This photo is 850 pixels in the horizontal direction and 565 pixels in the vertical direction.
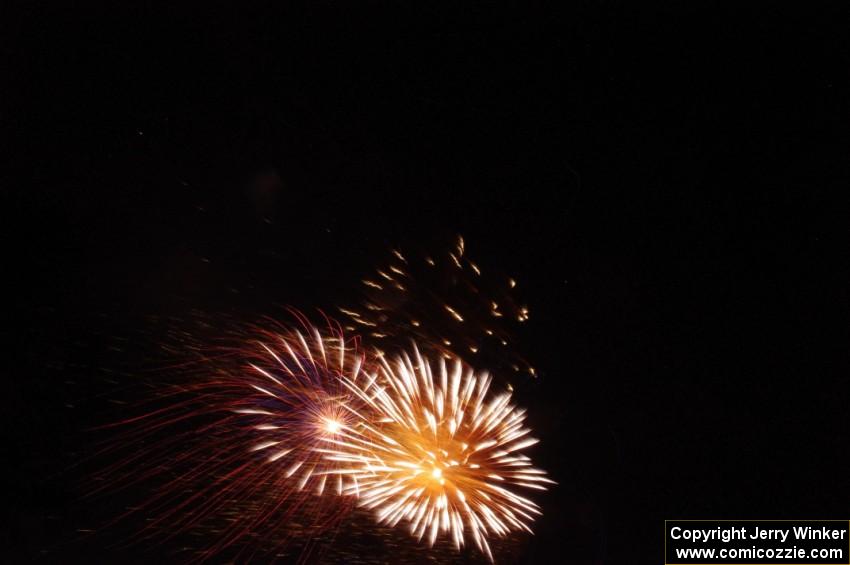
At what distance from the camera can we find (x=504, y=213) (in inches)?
62.9

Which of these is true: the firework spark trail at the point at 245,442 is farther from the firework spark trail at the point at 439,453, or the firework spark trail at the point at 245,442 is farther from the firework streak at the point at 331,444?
the firework spark trail at the point at 439,453

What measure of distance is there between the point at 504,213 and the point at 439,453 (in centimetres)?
71

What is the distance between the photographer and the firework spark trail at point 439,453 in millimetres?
1522

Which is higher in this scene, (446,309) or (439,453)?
(446,309)

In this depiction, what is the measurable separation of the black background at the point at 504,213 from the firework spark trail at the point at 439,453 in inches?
4.4

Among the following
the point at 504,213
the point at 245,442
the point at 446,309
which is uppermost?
the point at 504,213

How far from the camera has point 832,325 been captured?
1.55 m

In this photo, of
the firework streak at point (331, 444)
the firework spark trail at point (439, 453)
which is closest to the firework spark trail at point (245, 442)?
the firework streak at point (331, 444)

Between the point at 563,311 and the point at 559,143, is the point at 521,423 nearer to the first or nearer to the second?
the point at 563,311

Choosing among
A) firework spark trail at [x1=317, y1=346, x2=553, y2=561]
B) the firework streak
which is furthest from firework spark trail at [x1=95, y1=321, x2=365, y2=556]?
firework spark trail at [x1=317, y1=346, x2=553, y2=561]

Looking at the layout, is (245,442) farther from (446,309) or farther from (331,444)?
(446,309)

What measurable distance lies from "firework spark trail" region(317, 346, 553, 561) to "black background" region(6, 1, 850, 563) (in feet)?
0.37

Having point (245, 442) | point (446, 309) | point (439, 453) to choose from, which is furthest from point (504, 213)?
point (245, 442)

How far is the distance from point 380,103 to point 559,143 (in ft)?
1.75
